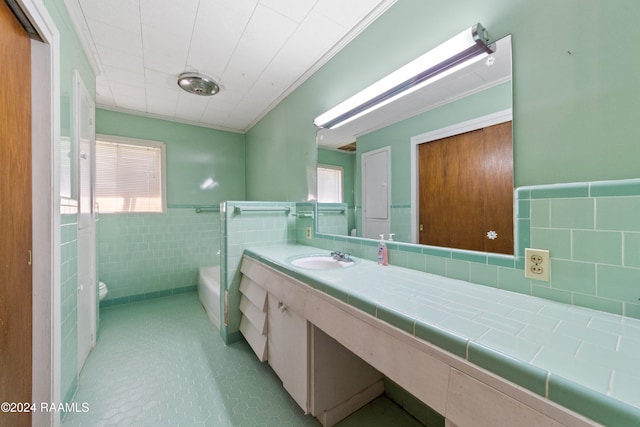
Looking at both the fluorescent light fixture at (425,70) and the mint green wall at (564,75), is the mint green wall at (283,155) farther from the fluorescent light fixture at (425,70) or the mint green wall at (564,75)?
the mint green wall at (564,75)

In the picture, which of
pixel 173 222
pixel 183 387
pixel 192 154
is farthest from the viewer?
pixel 192 154

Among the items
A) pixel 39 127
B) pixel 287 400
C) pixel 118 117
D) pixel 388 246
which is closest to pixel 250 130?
pixel 118 117

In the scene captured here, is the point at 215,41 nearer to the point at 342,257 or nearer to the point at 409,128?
the point at 409,128

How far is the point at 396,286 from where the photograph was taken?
1.00 meters

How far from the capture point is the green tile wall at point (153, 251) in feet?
9.17

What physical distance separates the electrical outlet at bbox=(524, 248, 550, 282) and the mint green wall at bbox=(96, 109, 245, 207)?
11.0ft

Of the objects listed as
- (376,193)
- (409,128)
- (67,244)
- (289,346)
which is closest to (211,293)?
(67,244)

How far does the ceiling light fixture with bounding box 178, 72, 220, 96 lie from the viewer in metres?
2.17

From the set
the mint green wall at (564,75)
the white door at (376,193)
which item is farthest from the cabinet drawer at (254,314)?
the mint green wall at (564,75)

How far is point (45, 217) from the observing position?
1.12m

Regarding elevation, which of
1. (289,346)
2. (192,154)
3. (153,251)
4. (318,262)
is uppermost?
(192,154)

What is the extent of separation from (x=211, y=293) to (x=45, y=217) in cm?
163

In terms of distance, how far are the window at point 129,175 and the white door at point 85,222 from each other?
3.16 ft

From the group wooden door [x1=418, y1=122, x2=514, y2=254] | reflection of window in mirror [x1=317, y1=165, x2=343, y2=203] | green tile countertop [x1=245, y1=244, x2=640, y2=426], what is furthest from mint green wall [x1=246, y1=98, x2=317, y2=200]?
green tile countertop [x1=245, y1=244, x2=640, y2=426]
